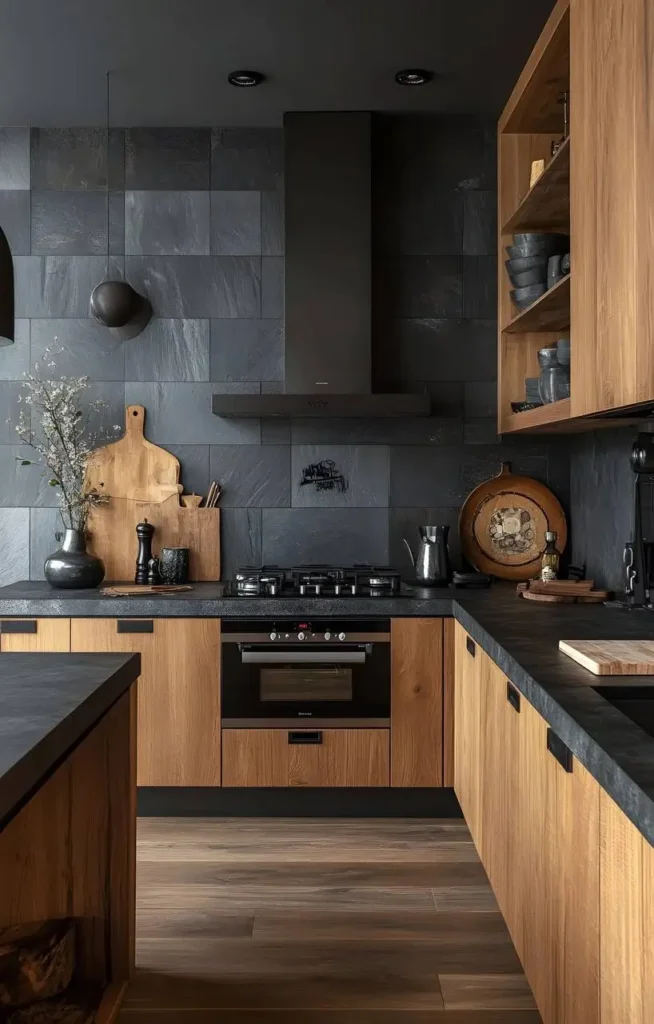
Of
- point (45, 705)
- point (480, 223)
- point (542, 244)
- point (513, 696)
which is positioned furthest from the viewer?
point (480, 223)

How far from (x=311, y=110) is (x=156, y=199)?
79 cm

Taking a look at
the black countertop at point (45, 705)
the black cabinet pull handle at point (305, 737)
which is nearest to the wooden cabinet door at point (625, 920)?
the black countertop at point (45, 705)

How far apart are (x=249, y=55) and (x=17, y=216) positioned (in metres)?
1.37

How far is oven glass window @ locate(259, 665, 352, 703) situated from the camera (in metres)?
3.76

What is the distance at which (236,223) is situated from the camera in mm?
4355

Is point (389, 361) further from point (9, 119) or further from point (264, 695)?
point (9, 119)

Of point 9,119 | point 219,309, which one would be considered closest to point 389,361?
point 219,309

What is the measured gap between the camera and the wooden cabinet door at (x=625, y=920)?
126 cm

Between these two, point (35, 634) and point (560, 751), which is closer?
point (560, 751)

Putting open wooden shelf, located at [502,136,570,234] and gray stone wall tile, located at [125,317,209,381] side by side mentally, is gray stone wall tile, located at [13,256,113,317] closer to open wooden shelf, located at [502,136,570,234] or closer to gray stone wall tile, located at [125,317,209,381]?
gray stone wall tile, located at [125,317,209,381]

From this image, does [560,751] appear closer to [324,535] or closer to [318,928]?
[318,928]

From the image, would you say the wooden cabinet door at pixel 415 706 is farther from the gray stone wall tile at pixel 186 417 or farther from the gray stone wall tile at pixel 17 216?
the gray stone wall tile at pixel 17 216

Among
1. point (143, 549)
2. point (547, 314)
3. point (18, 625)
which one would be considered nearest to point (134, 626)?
point (18, 625)

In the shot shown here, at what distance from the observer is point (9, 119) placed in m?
4.25
